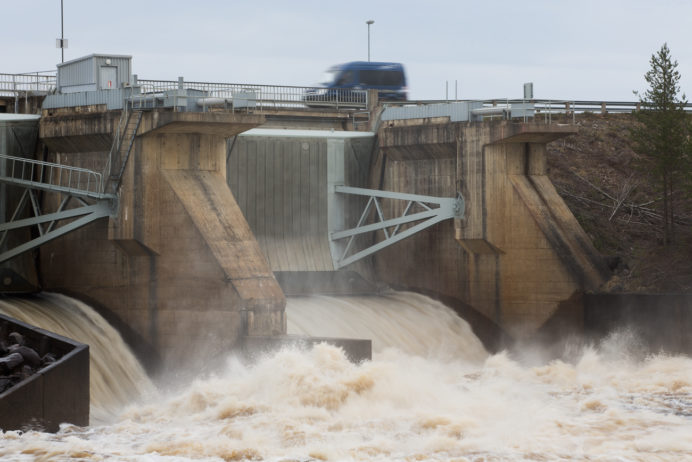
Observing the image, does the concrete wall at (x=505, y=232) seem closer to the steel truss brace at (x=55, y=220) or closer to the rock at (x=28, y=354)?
the steel truss brace at (x=55, y=220)

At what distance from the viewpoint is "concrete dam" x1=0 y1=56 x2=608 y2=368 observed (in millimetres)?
24234

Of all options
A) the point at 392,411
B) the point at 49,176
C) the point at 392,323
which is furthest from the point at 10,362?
the point at 392,323

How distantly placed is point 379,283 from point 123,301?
9.09 metres

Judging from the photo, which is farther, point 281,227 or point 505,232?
point 281,227

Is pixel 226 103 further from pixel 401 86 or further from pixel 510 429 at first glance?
pixel 401 86

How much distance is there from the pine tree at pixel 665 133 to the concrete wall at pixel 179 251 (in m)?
12.6

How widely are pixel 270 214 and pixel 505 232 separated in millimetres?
6663

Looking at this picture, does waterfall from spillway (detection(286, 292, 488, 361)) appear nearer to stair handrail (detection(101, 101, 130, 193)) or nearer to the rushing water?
the rushing water

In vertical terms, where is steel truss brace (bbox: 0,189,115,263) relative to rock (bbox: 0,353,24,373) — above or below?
above

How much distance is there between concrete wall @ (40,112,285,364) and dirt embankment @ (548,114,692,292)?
9.89 m

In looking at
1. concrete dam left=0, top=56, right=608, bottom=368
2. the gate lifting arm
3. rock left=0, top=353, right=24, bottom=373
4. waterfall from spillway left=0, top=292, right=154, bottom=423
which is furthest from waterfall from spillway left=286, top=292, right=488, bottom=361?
rock left=0, top=353, right=24, bottom=373

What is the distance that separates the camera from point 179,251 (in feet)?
79.6

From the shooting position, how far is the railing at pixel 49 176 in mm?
24891

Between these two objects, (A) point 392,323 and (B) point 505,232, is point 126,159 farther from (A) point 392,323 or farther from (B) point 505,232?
(B) point 505,232
